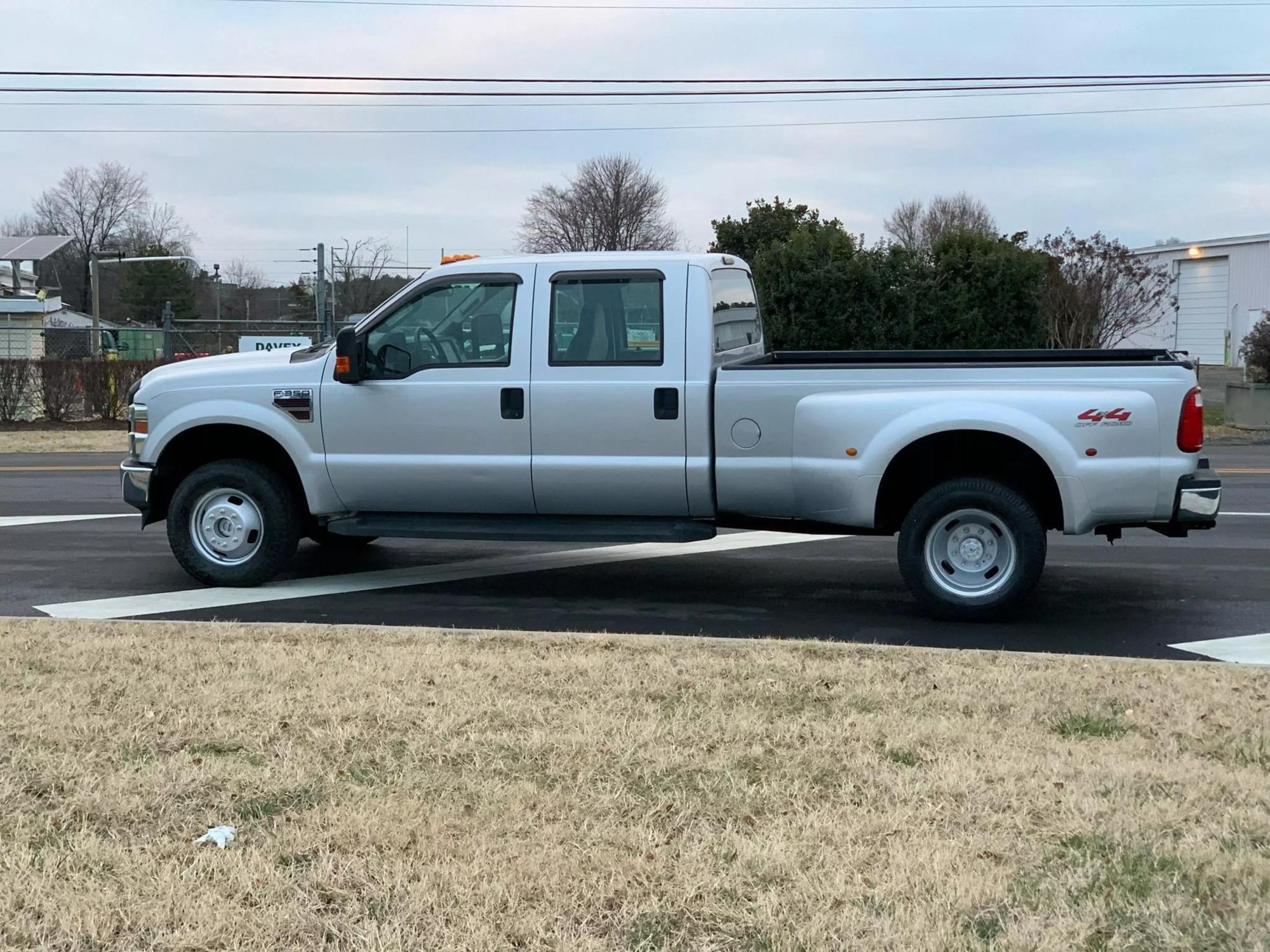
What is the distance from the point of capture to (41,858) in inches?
149

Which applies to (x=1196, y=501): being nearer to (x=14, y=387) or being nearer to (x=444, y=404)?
(x=444, y=404)

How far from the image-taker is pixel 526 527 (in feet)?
26.2

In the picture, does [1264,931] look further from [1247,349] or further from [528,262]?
[1247,349]

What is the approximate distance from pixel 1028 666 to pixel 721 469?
2.22 m

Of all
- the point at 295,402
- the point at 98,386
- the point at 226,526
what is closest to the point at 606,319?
the point at 295,402

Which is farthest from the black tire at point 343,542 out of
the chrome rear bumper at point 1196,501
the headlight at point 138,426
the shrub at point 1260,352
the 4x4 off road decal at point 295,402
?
the shrub at point 1260,352

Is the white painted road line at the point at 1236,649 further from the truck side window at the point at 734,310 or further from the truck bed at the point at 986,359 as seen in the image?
the truck side window at the point at 734,310

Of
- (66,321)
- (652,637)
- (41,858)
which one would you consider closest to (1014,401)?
(652,637)

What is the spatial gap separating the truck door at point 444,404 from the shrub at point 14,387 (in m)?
17.2

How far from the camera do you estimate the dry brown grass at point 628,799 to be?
3.43 meters

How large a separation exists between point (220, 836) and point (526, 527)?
4.15m

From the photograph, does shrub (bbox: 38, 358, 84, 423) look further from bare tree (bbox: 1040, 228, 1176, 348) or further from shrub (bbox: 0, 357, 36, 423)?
bare tree (bbox: 1040, 228, 1176, 348)

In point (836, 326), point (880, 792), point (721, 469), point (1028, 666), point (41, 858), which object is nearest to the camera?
point (41, 858)

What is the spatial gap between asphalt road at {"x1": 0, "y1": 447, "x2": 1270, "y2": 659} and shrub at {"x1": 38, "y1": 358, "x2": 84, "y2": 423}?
1254 cm
